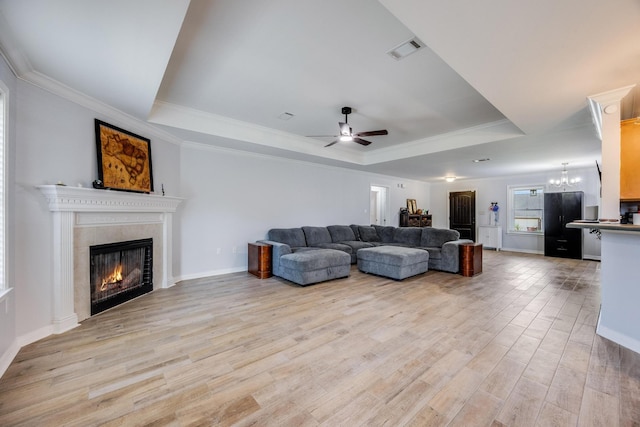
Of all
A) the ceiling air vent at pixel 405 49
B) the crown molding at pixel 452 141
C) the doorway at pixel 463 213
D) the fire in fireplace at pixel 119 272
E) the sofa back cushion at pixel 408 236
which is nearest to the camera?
the ceiling air vent at pixel 405 49

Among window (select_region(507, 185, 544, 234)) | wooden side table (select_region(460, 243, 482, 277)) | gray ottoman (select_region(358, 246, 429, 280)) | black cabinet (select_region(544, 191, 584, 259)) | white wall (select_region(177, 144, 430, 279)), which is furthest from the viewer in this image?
window (select_region(507, 185, 544, 234))

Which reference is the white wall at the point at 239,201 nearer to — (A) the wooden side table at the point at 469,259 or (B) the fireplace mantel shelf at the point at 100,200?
(B) the fireplace mantel shelf at the point at 100,200

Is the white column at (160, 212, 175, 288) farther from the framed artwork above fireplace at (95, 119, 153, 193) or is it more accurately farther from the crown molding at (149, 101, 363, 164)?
the crown molding at (149, 101, 363, 164)

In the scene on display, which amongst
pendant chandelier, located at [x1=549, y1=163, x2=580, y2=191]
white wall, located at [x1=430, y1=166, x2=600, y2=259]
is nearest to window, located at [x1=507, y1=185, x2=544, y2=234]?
white wall, located at [x1=430, y1=166, x2=600, y2=259]

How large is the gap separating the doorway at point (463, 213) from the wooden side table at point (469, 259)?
4466 millimetres

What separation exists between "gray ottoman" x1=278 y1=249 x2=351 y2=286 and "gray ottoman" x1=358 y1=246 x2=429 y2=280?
1.69 ft

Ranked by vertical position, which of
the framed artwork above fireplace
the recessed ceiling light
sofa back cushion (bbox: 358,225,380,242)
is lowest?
sofa back cushion (bbox: 358,225,380,242)

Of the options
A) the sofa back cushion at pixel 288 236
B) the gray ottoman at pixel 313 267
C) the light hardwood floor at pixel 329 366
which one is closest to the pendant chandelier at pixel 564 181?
the light hardwood floor at pixel 329 366

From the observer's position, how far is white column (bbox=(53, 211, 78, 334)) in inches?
103

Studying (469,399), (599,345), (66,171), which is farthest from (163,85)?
(599,345)

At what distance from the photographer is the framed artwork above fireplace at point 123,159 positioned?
3.11 metres

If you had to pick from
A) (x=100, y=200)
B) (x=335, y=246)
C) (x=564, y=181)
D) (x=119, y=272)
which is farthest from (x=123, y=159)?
(x=564, y=181)

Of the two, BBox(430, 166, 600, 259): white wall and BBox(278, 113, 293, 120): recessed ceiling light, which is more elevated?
BBox(278, 113, 293, 120): recessed ceiling light

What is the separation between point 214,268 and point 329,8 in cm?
437
